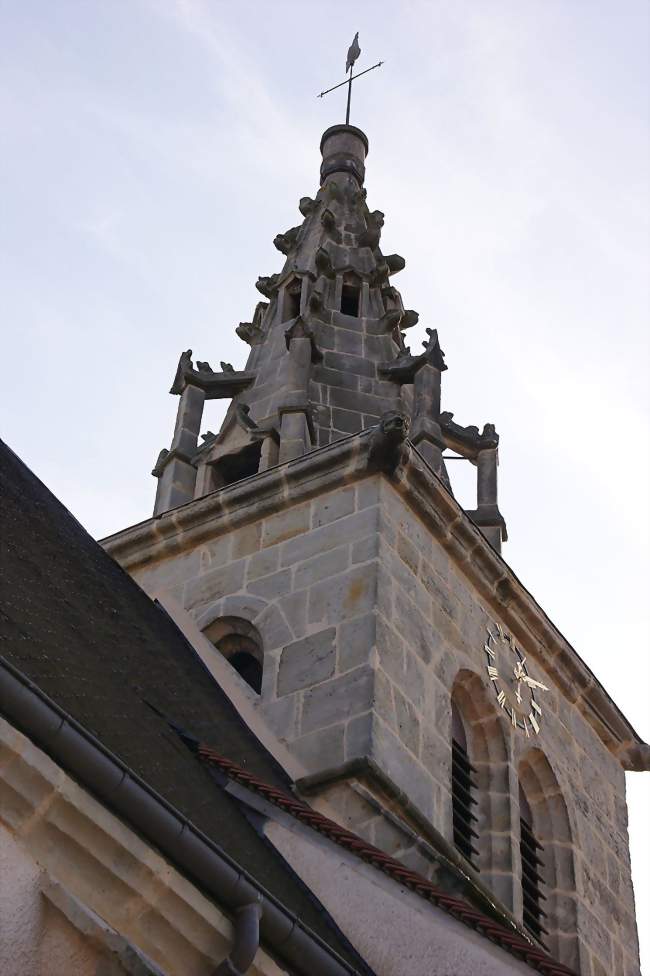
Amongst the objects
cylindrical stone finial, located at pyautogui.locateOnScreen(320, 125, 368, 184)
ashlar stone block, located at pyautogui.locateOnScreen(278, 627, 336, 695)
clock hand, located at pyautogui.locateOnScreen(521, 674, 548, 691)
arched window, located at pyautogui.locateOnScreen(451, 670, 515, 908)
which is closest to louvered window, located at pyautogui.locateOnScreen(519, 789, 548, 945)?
arched window, located at pyautogui.locateOnScreen(451, 670, 515, 908)

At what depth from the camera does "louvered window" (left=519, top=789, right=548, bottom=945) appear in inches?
464

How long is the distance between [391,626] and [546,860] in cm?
215

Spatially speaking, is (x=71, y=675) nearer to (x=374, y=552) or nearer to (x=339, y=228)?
(x=374, y=552)

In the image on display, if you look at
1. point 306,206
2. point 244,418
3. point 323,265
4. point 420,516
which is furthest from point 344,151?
point 420,516

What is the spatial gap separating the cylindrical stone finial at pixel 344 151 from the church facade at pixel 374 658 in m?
1.92

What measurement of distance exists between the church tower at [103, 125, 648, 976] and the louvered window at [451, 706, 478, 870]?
18 mm

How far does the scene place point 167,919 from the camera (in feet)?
20.8

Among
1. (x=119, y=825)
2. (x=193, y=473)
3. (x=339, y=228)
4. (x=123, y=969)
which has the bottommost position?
(x=123, y=969)

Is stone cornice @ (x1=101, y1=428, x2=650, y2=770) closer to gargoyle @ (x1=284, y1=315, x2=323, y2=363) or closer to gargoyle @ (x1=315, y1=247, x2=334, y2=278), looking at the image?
gargoyle @ (x1=284, y1=315, x2=323, y2=363)

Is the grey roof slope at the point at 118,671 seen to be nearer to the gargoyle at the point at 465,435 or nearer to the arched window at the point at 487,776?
the arched window at the point at 487,776

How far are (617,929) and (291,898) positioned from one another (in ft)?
17.1

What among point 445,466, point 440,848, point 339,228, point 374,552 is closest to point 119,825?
point 440,848

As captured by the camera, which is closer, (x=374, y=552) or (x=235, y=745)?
(x=235, y=745)

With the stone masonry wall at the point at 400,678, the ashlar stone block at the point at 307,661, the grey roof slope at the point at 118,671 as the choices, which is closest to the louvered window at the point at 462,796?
the stone masonry wall at the point at 400,678
